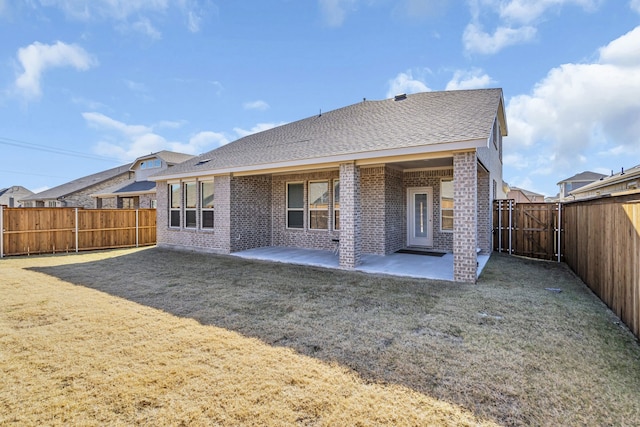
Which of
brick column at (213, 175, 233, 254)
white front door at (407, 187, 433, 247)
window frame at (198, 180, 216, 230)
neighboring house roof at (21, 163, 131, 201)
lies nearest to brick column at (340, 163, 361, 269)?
white front door at (407, 187, 433, 247)

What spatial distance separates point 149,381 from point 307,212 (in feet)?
30.0

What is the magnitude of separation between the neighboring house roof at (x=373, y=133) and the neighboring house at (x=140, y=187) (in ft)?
39.0

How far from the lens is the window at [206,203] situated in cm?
1184

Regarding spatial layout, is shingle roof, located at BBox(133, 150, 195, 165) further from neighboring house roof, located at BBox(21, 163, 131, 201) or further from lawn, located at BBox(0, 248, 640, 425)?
lawn, located at BBox(0, 248, 640, 425)

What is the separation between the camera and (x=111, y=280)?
732cm

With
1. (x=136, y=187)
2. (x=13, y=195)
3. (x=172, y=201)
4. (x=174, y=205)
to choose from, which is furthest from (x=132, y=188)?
(x=13, y=195)

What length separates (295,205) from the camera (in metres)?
12.1

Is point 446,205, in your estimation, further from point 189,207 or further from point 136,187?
point 136,187

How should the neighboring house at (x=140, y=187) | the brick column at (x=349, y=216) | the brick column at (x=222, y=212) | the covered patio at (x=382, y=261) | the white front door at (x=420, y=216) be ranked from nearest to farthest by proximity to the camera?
the covered patio at (x=382, y=261) < the brick column at (x=349, y=216) < the brick column at (x=222, y=212) < the white front door at (x=420, y=216) < the neighboring house at (x=140, y=187)

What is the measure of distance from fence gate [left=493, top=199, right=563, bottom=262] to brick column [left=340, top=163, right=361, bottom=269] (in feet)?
21.4

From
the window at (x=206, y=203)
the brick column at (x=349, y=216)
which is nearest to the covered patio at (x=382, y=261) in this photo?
the brick column at (x=349, y=216)

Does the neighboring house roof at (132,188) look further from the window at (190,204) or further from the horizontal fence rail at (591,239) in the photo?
the horizontal fence rail at (591,239)

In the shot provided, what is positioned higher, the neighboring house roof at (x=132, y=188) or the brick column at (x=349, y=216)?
the neighboring house roof at (x=132, y=188)

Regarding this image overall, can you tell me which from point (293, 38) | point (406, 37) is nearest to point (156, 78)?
point (293, 38)
